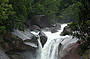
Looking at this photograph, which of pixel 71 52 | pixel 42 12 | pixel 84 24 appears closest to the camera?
pixel 84 24

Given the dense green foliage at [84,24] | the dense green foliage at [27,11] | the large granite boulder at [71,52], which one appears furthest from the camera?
the dense green foliage at [27,11]

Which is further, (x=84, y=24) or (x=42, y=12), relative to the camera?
(x=42, y=12)

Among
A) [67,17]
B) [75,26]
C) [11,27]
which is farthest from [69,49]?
[67,17]

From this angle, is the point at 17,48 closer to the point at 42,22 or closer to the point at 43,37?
the point at 43,37

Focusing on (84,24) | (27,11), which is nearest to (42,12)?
(27,11)

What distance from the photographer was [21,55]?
13.8 m

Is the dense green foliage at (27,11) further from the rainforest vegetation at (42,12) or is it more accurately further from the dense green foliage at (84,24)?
the dense green foliage at (84,24)

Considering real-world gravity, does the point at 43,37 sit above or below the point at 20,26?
below

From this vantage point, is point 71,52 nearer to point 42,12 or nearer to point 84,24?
point 84,24

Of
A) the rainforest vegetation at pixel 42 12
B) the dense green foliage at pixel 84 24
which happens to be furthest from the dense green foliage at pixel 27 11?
the dense green foliage at pixel 84 24

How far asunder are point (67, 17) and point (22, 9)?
13.3 m

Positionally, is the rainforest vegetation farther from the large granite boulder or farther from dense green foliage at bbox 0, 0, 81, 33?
the large granite boulder

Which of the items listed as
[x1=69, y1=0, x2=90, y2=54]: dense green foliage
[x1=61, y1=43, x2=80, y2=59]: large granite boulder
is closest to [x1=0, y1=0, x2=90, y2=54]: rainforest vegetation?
[x1=69, y1=0, x2=90, y2=54]: dense green foliage

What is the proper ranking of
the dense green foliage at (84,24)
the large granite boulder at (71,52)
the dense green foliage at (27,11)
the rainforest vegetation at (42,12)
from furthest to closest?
1. the dense green foliage at (27,11)
2. the large granite boulder at (71,52)
3. the rainforest vegetation at (42,12)
4. the dense green foliage at (84,24)
